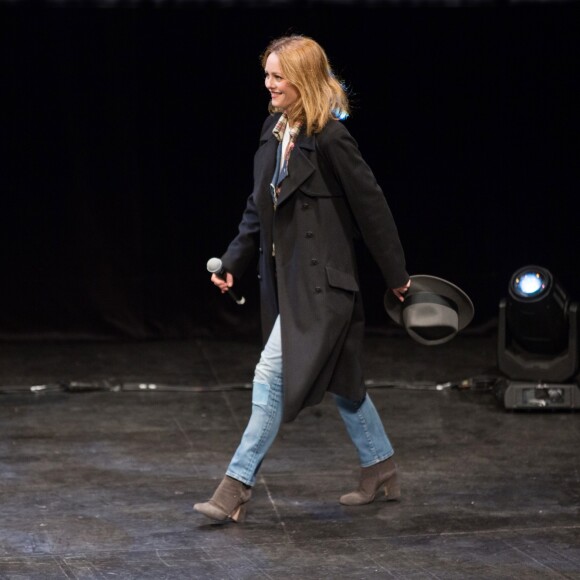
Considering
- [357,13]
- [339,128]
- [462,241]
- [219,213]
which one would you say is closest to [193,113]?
[219,213]

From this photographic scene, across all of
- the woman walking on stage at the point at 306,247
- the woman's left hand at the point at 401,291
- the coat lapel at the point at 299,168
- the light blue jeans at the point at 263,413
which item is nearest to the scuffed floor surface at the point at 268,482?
the light blue jeans at the point at 263,413

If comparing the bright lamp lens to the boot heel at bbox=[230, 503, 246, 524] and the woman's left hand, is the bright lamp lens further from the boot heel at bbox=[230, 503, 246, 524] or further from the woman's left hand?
the boot heel at bbox=[230, 503, 246, 524]

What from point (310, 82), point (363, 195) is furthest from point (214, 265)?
point (310, 82)

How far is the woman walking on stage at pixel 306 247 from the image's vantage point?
4227 mm

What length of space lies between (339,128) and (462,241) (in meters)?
3.75

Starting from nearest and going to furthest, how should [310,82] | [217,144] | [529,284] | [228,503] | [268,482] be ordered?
[310,82], [228,503], [268,482], [529,284], [217,144]

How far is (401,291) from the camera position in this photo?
14.4 feet

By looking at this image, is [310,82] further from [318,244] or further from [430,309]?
[430,309]

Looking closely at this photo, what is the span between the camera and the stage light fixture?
597 centimetres

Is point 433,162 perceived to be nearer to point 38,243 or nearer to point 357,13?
point 357,13

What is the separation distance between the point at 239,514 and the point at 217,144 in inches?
145

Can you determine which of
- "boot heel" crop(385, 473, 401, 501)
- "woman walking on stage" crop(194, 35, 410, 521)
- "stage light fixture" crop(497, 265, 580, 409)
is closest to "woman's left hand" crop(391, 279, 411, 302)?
"woman walking on stage" crop(194, 35, 410, 521)

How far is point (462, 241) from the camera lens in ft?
25.9

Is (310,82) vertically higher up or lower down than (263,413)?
higher up
